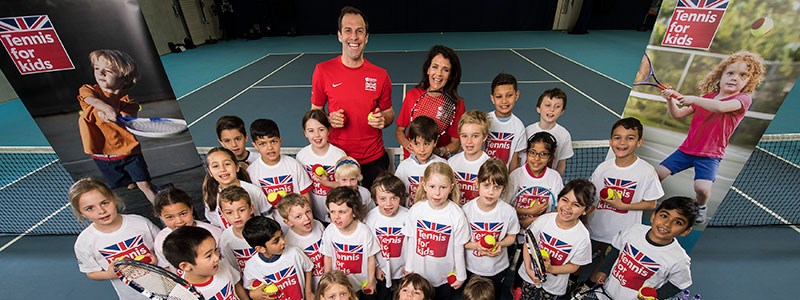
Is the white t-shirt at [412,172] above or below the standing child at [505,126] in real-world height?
below

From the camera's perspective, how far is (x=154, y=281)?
2043 millimetres

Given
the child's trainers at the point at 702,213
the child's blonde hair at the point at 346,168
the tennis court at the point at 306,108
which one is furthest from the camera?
the tennis court at the point at 306,108

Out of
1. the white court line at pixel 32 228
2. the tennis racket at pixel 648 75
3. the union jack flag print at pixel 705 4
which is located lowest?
the white court line at pixel 32 228

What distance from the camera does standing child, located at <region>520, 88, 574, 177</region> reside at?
3396 millimetres

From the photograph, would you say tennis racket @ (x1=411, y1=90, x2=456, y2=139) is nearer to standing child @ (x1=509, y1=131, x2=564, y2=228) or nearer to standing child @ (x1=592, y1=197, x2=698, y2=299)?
standing child @ (x1=509, y1=131, x2=564, y2=228)

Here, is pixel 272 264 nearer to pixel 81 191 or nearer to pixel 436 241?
pixel 436 241

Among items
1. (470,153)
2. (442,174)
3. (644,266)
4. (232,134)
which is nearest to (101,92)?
(232,134)

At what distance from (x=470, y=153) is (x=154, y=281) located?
247 cm

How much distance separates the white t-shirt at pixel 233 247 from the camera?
2889 mm

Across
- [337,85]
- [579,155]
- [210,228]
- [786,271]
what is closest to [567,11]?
[579,155]

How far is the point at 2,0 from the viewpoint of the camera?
2725mm

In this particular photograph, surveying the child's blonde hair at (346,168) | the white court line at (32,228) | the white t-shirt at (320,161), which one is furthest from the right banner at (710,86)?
the white court line at (32,228)

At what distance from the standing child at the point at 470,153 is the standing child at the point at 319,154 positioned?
3.71 feet

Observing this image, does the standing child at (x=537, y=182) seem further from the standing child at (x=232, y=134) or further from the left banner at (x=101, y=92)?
the left banner at (x=101, y=92)
